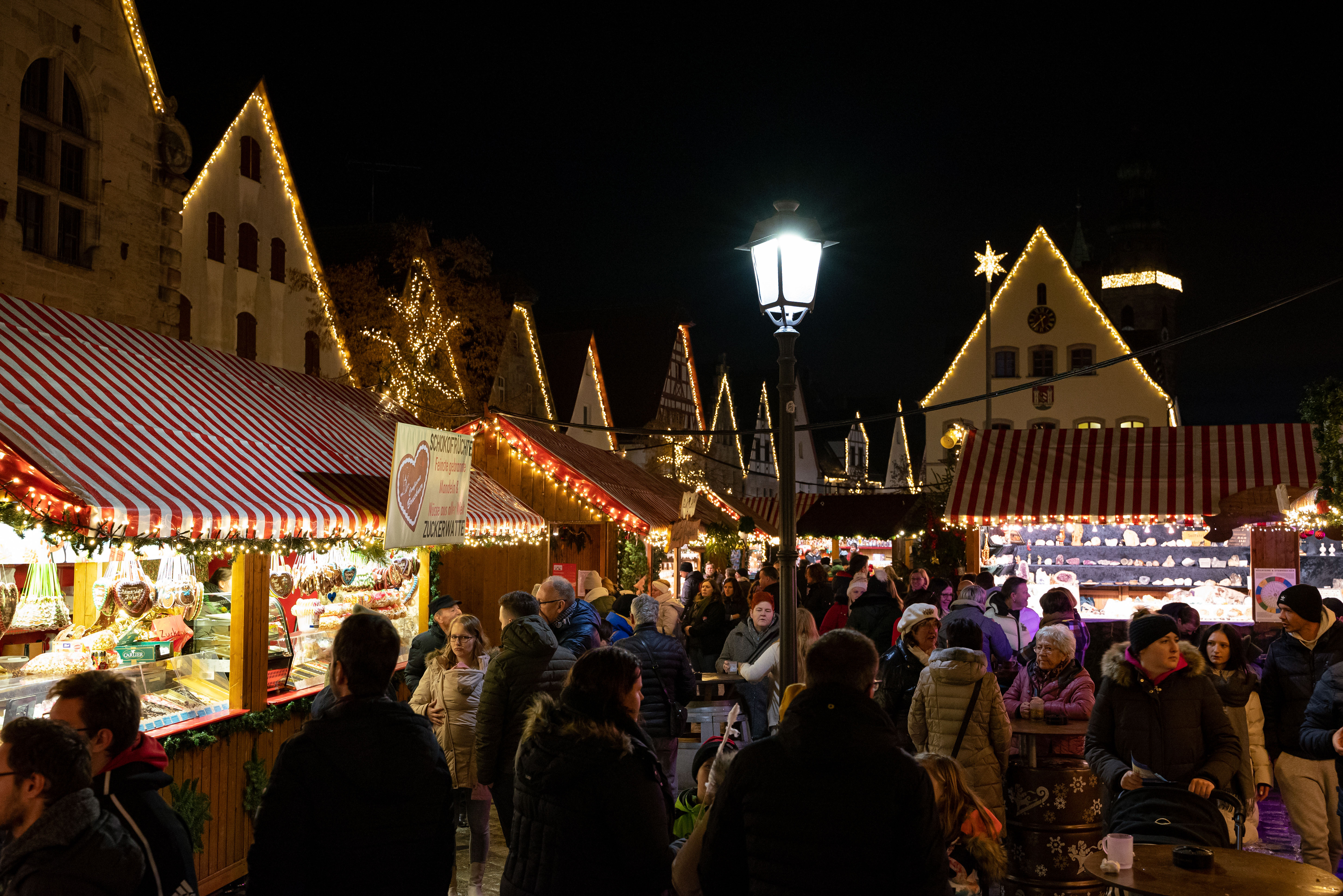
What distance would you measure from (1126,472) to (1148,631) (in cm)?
973

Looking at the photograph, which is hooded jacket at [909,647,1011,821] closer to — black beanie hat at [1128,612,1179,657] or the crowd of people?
the crowd of people

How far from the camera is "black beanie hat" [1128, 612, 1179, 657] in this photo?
513cm

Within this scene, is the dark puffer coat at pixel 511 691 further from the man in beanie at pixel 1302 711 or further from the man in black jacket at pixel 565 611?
the man in beanie at pixel 1302 711

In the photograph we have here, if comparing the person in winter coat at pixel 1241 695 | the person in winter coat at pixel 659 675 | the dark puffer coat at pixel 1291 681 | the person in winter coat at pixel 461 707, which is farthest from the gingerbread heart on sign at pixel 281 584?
the dark puffer coat at pixel 1291 681

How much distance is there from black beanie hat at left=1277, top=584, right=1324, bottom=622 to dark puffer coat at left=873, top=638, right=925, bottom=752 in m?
2.26

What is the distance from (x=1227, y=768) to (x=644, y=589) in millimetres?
11690

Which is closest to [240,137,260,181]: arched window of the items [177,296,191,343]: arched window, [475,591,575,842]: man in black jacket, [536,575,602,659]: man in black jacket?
[177,296,191,343]: arched window

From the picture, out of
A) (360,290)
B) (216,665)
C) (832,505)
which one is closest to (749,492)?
(832,505)

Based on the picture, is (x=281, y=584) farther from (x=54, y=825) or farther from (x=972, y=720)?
(x=54, y=825)

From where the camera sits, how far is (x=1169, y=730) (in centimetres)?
506

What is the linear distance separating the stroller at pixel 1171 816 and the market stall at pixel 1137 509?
8.87 meters

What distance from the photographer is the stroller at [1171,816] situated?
472cm

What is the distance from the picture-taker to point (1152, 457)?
1435 centimetres

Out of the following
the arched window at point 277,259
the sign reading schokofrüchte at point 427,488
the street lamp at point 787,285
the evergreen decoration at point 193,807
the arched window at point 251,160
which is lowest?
the evergreen decoration at point 193,807
